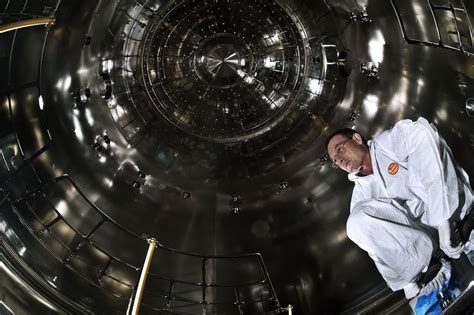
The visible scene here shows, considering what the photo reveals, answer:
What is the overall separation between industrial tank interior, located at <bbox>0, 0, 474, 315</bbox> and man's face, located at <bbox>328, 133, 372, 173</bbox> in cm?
37

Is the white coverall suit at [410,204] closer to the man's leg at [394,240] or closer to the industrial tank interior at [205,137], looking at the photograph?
the man's leg at [394,240]

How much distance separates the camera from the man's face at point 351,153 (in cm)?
215

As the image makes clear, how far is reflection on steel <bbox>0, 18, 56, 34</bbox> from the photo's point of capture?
1.85m

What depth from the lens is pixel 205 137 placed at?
285 centimetres

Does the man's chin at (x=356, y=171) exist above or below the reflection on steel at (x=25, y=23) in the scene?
below

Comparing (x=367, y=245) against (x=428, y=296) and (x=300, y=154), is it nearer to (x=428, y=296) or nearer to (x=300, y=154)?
(x=428, y=296)

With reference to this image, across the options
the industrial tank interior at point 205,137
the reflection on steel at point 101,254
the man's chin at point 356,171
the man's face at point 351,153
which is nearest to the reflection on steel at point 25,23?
the industrial tank interior at point 205,137

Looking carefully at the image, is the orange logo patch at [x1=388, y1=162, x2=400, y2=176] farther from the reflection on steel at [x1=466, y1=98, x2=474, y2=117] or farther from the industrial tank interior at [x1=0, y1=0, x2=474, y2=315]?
the reflection on steel at [x1=466, y1=98, x2=474, y2=117]

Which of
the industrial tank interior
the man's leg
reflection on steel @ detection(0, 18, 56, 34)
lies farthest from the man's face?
reflection on steel @ detection(0, 18, 56, 34)

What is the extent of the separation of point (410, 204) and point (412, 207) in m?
0.02

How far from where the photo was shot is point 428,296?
1.80m

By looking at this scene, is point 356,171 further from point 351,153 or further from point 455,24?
point 455,24

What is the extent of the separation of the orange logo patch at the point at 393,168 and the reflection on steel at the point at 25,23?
1.67 m

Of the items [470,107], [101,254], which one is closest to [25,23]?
[101,254]
